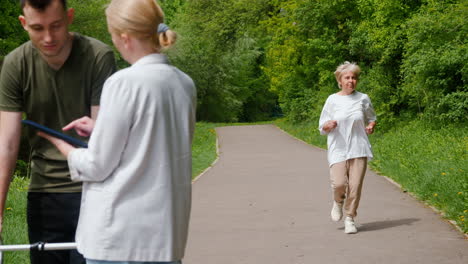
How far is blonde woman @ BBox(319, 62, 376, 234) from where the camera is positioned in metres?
9.18

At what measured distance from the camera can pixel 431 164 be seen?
13648 mm

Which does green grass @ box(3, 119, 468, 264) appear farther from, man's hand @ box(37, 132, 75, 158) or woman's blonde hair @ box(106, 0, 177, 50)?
woman's blonde hair @ box(106, 0, 177, 50)

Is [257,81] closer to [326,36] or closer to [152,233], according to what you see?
[326,36]

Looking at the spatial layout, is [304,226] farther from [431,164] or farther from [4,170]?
[4,170]

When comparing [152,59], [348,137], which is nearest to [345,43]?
[348,137]

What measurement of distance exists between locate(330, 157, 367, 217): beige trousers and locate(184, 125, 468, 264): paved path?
34cm

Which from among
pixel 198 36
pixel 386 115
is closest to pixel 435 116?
pixel 386 115

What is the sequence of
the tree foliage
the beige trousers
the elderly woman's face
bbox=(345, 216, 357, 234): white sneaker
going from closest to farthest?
bbox=(345, 216, 357, 234): white sneaker, the beige trousers, the elderly woman's face, the tree foliage

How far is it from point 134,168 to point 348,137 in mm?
6567

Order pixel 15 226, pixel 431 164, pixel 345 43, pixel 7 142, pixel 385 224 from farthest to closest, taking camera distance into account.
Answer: pixel 345 43 < pixel 431 164 < pixel 385 224 < pixel 15 226 < pixel 7 142

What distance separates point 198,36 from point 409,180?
3599 centimetres

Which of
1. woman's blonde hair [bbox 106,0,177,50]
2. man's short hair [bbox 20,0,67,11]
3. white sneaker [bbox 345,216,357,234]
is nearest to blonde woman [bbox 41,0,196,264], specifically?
woman's blonde hair [bbox 106,0,177,50]

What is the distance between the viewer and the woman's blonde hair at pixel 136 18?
292 cm

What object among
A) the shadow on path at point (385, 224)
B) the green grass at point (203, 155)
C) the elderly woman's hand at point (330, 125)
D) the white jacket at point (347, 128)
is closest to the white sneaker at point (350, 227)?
the shadow on path at point (385, 224)
